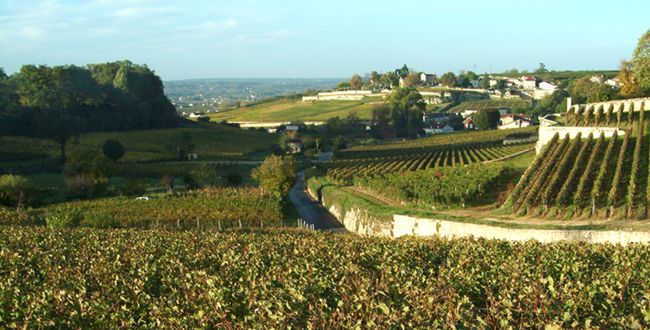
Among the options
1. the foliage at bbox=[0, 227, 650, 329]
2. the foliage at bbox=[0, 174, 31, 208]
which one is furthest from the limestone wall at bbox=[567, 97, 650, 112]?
the foliage at bbox=[0, 174, 31, 208]

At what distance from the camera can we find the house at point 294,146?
9538 cm

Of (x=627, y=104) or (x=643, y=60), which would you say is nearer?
(x=627, y=104)

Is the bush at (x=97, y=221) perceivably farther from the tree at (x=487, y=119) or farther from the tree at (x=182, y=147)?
the tree at (x=487, y=119)

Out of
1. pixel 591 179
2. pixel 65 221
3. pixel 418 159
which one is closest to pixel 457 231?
pixel 591 179

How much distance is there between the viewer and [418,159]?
66688mm

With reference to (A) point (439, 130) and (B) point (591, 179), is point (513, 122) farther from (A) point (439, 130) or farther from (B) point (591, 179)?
(B) point (591, 179)

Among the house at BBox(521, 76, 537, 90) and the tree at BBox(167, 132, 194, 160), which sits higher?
the house at BBox(521, 76, 537, 90)

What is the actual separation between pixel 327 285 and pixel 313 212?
34.8 m

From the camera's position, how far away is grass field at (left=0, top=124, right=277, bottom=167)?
2916 inches

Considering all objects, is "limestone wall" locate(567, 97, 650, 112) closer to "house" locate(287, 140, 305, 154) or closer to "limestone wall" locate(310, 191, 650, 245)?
"limestone wall" locate(310, 191, 650, 245)

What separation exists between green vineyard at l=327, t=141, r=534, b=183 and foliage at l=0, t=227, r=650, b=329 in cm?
3660

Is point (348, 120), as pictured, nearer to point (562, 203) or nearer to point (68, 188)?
point (68, 188)

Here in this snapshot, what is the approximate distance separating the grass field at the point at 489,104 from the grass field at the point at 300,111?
22080 mm

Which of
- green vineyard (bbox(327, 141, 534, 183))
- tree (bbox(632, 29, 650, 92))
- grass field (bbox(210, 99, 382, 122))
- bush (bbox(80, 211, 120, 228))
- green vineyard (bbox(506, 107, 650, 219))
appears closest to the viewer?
green vineyard (bbox(506, 107, 650, 219))
